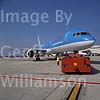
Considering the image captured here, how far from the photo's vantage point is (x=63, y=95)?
8.92 m

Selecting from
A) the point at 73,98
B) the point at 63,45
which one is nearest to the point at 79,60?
the point at 73,98

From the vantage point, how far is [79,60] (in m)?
17.4

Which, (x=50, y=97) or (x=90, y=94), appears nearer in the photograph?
(x=50, y=97)

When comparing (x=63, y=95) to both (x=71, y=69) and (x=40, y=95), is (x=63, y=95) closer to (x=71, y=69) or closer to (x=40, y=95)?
(x=40, y=95)

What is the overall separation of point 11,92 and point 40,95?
130 cm

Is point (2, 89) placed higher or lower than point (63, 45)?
lower

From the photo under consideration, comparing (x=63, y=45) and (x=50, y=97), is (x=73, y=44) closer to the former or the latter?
(x=63, y=45)

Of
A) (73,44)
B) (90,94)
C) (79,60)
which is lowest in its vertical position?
(90,94)

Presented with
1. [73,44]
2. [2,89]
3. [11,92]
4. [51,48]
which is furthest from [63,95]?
[51,48]

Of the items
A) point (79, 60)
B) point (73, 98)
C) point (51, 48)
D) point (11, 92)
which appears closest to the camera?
point (73, 98)

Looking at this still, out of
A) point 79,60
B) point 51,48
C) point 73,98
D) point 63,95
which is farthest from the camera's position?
point 51,48

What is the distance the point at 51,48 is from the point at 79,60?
23163 millimetres

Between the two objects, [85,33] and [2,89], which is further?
[85,33]

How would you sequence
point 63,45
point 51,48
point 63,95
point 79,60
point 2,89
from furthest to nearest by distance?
point 51,48 < point 63,45 < point 79,60 < point 2,89 < point 63,95
